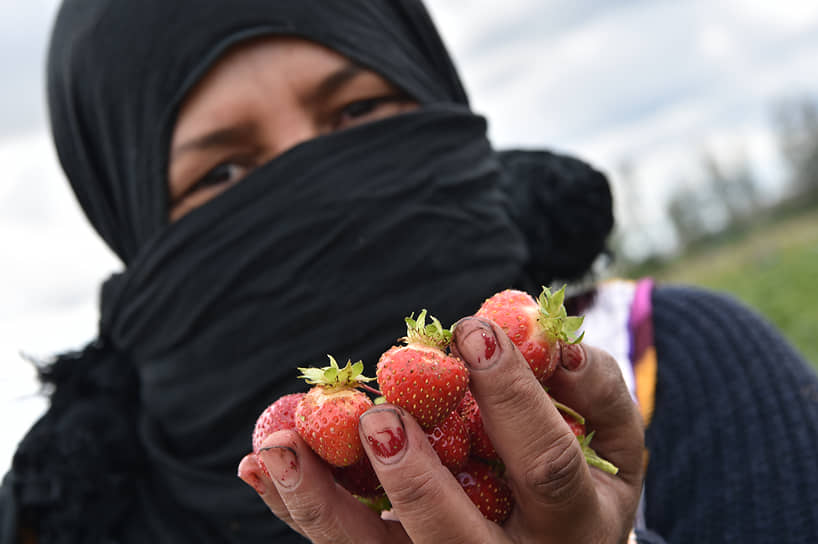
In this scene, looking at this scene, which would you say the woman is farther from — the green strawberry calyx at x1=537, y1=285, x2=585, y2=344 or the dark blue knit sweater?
the green strawberry calyx at x1=537, y1=285, x2=585, y2=344

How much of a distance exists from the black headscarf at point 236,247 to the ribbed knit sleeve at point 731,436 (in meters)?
0.53

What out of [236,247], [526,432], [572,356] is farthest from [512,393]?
[236,247]

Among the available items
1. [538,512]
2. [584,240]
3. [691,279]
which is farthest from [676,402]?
[691,279]

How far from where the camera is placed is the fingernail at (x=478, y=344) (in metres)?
0.96

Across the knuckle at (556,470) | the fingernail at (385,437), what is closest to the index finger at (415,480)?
the fingernail at (385,437)

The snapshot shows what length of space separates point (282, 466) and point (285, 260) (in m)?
0.94

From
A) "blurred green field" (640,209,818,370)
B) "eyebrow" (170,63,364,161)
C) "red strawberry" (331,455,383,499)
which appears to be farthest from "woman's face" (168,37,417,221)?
"blurred green field" (640,209,818,370)

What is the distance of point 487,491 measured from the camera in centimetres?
111

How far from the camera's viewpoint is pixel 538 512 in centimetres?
105

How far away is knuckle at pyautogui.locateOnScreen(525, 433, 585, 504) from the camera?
3.29 ft

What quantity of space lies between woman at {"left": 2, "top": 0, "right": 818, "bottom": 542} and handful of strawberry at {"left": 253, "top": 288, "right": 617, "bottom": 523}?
69 centimetres

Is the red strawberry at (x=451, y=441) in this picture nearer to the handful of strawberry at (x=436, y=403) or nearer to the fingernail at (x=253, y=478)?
the handful of strawberry at (x=436, y=403)

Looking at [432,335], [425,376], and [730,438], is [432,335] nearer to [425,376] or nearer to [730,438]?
[425,376]

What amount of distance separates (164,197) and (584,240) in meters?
1.43
